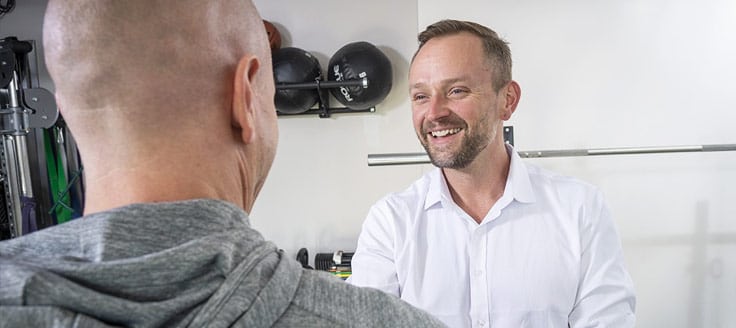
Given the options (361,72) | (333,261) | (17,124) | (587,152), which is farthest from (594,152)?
(17,124)

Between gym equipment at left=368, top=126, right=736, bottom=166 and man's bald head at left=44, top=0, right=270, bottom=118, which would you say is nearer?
man's bald head at left=44, top=0, right=270, bottom=118

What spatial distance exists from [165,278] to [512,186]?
1341 millimetres

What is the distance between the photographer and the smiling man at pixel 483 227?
1.50m

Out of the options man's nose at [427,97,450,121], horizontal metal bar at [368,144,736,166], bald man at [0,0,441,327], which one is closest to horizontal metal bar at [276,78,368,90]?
horizontal metal bar at [368,144,736,166]

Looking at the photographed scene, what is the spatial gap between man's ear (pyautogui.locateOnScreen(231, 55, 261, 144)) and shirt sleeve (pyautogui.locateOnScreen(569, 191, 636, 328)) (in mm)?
1271

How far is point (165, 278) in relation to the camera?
1.59 ft

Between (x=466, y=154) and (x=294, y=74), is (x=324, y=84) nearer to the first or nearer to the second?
(x=294, y=74)

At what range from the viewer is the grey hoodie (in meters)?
0.45

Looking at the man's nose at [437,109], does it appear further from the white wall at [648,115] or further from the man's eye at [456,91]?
the white wall at [648,115]

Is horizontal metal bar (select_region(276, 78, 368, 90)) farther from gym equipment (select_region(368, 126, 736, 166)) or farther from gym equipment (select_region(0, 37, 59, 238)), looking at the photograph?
gym equipment (select_region(0, 37, 59, 238))

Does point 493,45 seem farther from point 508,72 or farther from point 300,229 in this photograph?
point 300,229

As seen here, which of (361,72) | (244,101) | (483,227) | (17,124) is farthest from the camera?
(361,72)

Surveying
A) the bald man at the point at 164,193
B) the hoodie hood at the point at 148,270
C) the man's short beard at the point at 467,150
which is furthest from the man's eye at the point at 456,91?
the hoodie hood at the point at 148,270

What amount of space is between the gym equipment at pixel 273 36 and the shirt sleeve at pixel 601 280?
2.51 meters
